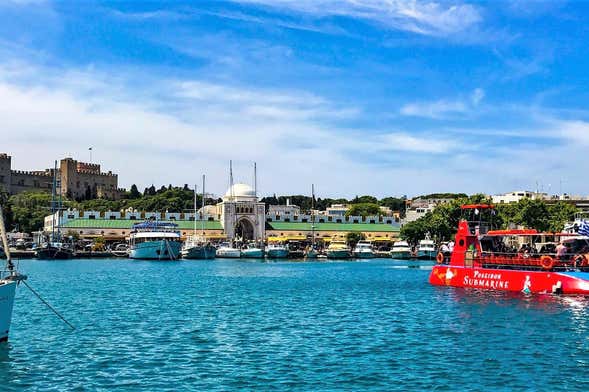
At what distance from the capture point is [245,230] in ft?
624

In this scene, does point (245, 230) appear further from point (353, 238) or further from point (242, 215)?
point (353, 238)

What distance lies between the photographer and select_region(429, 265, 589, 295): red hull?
50881mm

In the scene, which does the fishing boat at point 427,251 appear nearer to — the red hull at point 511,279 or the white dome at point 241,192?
the white dome at point 241,192

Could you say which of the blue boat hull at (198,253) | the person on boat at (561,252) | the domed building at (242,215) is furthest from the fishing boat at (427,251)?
the person on boat at (561,252)

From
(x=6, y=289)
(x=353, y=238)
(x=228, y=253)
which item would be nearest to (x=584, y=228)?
(x=6, y=289)

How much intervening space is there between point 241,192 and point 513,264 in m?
137

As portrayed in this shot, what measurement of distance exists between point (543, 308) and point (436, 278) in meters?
20.8

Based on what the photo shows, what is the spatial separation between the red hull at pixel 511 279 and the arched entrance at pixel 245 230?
124 metres

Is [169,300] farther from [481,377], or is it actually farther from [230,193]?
[230,193]

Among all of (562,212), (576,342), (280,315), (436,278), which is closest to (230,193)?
(562,212)

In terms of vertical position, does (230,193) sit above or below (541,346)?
above

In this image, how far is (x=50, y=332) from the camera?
114 ft

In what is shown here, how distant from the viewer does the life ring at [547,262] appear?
174 feet

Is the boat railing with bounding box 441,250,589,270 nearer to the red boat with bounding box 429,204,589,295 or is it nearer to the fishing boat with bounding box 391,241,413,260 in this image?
the red boat with bounding box 429,204,589,295
